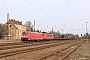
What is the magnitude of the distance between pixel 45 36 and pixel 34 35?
613 inches

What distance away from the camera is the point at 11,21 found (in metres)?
109

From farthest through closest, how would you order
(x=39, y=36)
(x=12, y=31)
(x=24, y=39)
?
(x=12, y=31) < (x=39, y=36) < (x=24, y=39)

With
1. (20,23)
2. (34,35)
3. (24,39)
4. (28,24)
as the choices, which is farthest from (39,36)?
(28,24)

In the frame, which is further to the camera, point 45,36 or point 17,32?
point 17,32

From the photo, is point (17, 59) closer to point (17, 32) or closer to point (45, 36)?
point (45, 36)

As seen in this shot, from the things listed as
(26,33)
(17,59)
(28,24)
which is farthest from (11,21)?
(17,59)

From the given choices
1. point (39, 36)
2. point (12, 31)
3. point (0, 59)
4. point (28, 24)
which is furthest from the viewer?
point (28, 24)

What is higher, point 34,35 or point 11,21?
point 11,21

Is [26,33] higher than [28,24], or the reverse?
[28,24]

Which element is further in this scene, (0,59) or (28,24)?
(28,24)

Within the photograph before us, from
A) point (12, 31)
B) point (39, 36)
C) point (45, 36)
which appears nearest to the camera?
point (39, 36)

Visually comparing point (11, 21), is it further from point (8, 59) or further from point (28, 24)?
point (8, 59)

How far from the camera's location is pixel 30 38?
178ft

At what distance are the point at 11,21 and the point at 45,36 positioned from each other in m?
42.5
